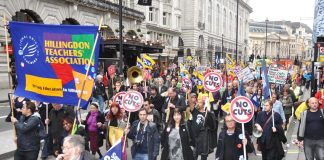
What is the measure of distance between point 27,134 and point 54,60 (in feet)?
4.61

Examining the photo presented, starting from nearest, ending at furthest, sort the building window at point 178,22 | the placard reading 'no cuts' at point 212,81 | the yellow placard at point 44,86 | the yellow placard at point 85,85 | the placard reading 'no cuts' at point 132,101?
the yellow placard at point 85,85
the yellow placard at point 44,86
the placard reading 'no cuts' at point 132,101
the placard reading 'no cuts' at point 212,81
the building window at point 178,22

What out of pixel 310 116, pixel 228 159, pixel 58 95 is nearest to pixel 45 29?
pixel 58 95

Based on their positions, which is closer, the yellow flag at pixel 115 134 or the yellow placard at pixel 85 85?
the yellow placard at pixel 85 85

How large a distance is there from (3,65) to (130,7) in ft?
76.6

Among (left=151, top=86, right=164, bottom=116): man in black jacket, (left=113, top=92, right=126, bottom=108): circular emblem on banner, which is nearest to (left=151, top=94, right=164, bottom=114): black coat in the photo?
(left=151, top=86, right=164, bottom=116): man in black jacket

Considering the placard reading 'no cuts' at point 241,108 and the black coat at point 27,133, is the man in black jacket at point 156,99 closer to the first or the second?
the placard reading 'no cuts' at point 241,108

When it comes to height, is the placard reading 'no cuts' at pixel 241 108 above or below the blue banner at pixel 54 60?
below

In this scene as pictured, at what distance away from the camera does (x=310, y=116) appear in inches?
335

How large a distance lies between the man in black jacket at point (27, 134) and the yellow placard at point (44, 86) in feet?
1.39

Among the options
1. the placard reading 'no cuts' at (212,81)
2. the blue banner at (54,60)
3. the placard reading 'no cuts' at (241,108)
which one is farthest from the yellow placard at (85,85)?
the placard reading 'no cuts' at (212,81)

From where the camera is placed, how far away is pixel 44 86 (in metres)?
7.21

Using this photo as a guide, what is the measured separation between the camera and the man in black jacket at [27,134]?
7.45 meters

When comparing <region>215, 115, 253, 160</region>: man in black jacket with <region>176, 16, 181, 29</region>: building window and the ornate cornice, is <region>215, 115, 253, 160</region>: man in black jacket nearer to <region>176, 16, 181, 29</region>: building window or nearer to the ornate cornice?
the ornate cornice

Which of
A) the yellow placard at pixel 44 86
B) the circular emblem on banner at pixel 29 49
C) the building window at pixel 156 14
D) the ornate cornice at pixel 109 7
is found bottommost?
the yellow placard at pixel 44 86
